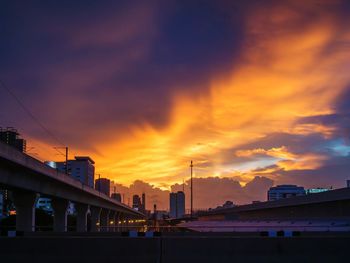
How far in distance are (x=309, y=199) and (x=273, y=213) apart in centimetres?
2614

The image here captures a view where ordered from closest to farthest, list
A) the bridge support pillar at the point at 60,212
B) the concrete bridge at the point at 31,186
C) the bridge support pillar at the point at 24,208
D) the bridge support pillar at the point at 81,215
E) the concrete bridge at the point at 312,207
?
the concrete bridge at the point at 31,186 < the concrete bridge at the point at 312,207 < the bridge support pillar at the point at 24,208 < the bridge support pillar at the point at 60,212 < the bridge support pillar at the point at 81,215

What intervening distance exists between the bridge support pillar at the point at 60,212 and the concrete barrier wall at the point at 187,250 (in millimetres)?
54978

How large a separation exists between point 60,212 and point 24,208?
52.6ft

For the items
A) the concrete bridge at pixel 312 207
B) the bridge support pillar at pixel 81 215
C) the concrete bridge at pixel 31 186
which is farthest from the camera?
the bridge support pillar at pixel 81 215

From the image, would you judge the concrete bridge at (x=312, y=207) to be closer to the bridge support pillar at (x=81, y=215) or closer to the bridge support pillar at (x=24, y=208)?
the bridge support pillar at (x=24, y=208)

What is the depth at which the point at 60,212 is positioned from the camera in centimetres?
7094

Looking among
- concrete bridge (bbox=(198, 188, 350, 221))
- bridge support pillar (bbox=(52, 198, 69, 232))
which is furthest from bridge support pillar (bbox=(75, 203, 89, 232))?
concrete bridge (bbox=(198, 188, 350, 221))

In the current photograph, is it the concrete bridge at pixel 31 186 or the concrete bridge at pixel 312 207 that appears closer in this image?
the concrete bridge at pixel 31 186

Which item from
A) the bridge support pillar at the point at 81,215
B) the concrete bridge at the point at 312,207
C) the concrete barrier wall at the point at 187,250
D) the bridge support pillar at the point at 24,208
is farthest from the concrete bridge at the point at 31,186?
the concrete bridge at the point at 312,207

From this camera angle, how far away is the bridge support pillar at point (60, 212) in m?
69.5

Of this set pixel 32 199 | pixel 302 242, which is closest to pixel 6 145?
pixel 32 199

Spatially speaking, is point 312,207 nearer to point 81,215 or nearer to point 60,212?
point 60,212

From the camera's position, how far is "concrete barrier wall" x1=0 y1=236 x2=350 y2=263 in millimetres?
15461

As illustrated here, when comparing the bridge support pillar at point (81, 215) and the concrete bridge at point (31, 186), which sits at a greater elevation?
the concrete bridge at point (31, 186)
